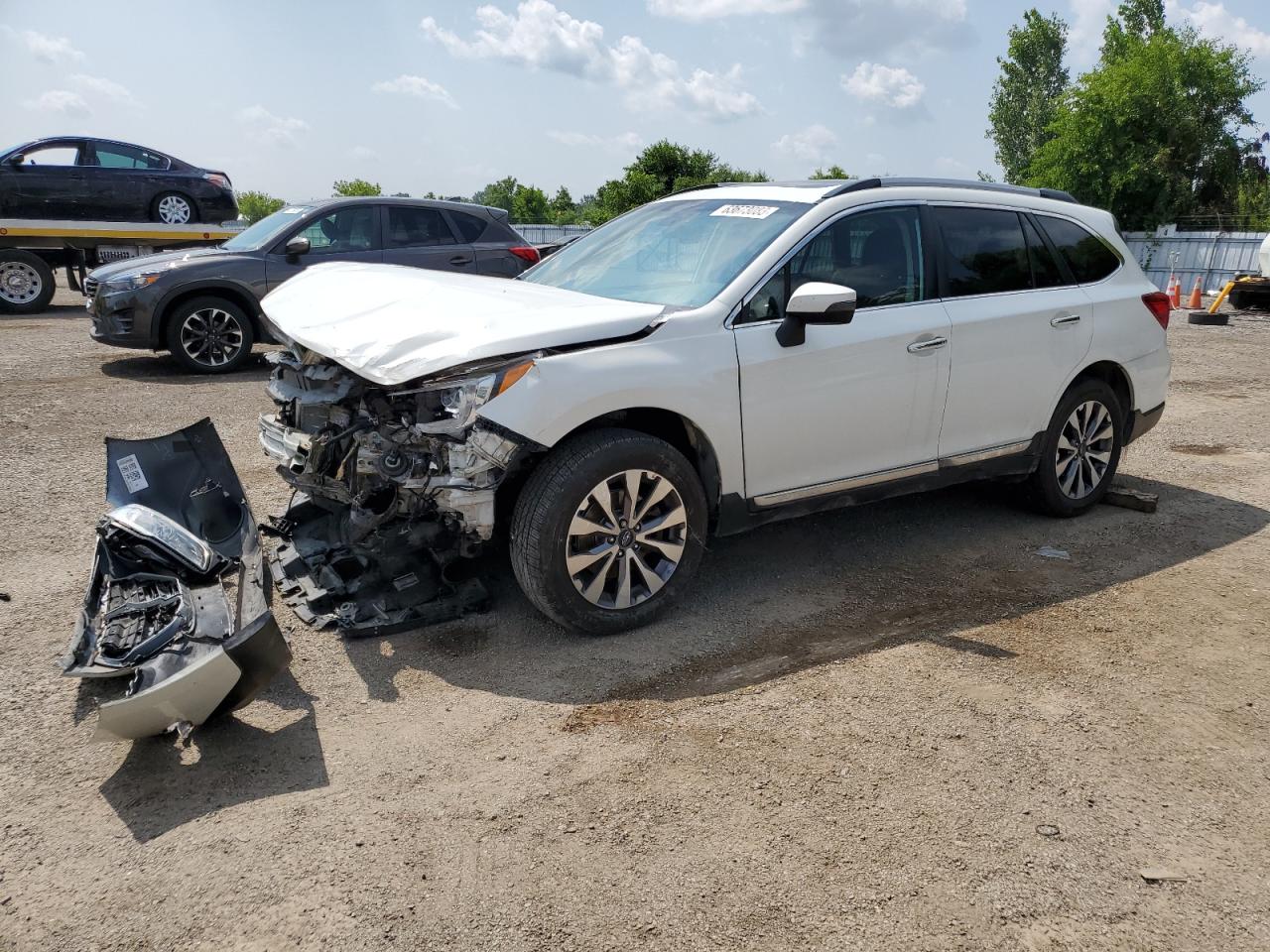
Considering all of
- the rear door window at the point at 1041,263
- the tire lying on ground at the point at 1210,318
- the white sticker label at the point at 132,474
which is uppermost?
the rear door window at the point at 1041,263

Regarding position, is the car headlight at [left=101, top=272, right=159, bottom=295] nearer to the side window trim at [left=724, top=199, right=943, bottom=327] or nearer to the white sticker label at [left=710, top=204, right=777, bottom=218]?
the white sticker label at [left=710, top=204, right=777, bottom=218]

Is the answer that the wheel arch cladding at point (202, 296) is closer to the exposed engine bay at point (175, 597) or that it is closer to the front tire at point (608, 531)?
the exposed engine bay at point (175, 597)

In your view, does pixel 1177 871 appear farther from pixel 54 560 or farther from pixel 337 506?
pixel 54 560

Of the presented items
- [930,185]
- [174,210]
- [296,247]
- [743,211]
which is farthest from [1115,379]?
[174,210]

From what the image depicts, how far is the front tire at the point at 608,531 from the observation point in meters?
3.77

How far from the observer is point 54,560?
475cm

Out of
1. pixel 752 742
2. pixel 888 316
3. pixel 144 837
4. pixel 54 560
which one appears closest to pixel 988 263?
pixel 888 316

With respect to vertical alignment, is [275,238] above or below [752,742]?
above

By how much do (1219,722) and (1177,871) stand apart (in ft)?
3.40

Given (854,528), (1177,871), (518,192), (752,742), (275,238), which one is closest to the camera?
(1177,871)

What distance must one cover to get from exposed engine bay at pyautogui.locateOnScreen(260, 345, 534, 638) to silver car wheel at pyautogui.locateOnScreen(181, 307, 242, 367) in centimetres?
566

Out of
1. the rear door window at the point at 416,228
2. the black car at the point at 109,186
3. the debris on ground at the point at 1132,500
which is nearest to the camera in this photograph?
the debris on ground at the point at 1132,500

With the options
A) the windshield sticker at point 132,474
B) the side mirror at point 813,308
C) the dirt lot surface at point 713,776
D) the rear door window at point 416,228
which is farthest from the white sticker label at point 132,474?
the rear door window at point 416,228

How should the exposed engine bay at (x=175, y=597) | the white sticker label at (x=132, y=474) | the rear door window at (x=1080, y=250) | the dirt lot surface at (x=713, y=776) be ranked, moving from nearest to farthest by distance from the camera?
the dirt lot surface at (x=713, y=776)
the exposed engine bay at (x=175, y=597)
the white sticker label at (x=132, y=474)
the rear door window at (x=1080, y=250)
